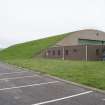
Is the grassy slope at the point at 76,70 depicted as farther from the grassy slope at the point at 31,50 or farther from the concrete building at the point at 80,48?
the grassy slope at the point at 31,50

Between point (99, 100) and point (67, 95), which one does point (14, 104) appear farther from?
point (99, 100)

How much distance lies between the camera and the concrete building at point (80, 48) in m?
41.0

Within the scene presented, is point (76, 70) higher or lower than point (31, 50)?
lower

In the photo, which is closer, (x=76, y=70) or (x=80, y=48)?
(x=76, y=70)

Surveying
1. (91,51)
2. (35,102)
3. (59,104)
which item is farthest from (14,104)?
(91,51)

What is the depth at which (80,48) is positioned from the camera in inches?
1677

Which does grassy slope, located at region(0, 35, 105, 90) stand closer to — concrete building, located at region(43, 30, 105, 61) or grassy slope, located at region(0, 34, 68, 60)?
concrete building, located at region(43, 30, 105, 61)

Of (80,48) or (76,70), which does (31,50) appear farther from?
(76,70)

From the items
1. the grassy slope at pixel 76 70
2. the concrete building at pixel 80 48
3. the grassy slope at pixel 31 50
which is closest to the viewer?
the grassy slope at pixel 76 70

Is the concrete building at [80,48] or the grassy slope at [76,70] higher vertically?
the concrete building at [80,48]

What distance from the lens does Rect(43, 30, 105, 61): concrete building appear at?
41.0 metres

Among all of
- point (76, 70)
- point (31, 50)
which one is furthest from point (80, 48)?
point (31, 50)

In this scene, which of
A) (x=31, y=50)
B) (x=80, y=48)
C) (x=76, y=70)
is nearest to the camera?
(x=76, y=70)

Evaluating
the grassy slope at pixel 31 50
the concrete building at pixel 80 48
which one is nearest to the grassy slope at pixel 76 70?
the concrete building at pixel 80 48
